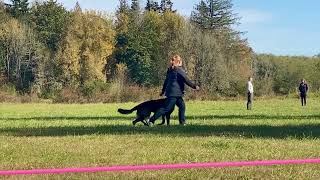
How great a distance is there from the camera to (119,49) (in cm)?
7444

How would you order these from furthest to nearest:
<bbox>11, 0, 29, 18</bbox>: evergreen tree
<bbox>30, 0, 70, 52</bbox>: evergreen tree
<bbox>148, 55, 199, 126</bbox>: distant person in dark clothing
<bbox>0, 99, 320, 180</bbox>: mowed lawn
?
<bbox>11, 0, 29, 18</bbox>: evergreen tree → <bbox>30, 0, 70, 52</bbox>: evergreen tree → <bbox>148, 55, 199, 126</bbox>: distant person in dark clothing → <bbox>0, 99, 320, 180</bbox>: mowed lawn

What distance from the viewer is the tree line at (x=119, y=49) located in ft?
216

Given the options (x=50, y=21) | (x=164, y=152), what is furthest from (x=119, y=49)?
(x=164, y=152)

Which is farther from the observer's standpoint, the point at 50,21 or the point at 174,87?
the point at 50,21

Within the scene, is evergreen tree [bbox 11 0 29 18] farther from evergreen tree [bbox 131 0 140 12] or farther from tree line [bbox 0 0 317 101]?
evergreen tree [bbox 131 0 140 12]

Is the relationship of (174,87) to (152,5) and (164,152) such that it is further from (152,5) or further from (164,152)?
(152,5)

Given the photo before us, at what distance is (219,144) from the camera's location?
9.23 metres

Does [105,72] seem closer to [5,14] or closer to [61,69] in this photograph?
[61,69]

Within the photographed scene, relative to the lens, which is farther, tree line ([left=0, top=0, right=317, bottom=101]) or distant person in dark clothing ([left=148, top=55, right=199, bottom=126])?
tree line ([left=0, top=0, right=317, bottom=101])

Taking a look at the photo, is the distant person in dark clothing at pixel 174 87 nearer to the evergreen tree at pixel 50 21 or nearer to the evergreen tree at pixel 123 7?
the evergreen tree at pixel 50 21

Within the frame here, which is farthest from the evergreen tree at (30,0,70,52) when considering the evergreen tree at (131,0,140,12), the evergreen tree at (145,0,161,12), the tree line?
the evergreen tree at (145,0,161,12)

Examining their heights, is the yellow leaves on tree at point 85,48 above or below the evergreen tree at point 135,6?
below

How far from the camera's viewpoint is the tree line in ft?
216

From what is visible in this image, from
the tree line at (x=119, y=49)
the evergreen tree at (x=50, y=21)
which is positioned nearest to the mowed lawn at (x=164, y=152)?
the tree line at (x=119, y=49)
